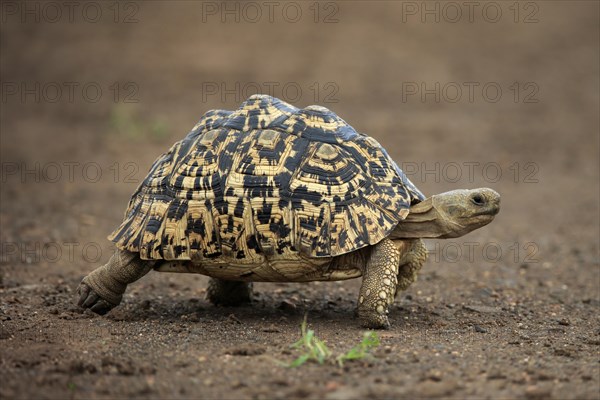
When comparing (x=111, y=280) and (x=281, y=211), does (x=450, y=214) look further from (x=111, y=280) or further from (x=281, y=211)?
(x=111, y=280)

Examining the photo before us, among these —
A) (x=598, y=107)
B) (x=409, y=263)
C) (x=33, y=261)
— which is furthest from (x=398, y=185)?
(x=598, y=107)

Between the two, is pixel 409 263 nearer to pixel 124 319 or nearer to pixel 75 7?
pixel 124 319

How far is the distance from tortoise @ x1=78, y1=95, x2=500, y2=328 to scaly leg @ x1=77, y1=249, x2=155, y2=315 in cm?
1

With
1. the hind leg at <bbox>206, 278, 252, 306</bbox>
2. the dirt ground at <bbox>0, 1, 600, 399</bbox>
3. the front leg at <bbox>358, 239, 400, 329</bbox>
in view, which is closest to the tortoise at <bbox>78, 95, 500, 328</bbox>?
the front leg at <bbox>358, 239, 400, 329</bbox>

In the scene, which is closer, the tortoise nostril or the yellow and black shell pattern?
the yellow and black shell pattern

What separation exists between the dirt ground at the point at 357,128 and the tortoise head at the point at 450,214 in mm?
882

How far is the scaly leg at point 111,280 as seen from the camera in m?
7.30

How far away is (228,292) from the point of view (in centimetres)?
808

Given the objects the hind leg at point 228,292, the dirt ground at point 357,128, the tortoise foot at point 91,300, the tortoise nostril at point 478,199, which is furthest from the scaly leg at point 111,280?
the tortoise nostril at point 478,199

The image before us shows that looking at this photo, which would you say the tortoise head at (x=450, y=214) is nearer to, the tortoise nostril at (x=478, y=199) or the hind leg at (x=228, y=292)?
the tortoise nostril at (x=478, y=199)

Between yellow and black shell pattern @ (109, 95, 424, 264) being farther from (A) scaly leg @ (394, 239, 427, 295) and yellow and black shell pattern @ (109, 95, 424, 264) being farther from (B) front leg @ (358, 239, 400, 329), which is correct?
(A) scaly leg @ (394, 239, 427, 295)

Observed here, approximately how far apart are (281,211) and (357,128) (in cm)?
1403

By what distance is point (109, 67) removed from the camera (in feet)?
81.3

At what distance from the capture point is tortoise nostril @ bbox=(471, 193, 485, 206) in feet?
23.1
